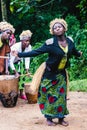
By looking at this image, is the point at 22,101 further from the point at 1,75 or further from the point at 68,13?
the point at 68,13

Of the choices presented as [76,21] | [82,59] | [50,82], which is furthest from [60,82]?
[76,21]

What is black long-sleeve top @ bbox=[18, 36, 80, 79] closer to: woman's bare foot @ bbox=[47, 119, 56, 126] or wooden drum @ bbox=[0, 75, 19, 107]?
woman's bare foot @ bbox=[47, 119, 56, 126]

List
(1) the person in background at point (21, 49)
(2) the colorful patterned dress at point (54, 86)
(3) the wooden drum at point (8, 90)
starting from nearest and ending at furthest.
A: (2) the colorful patterned dress at point (54, 86) < (3) the wooden drum at point (8, 90) < (1) the person in background at point (21, 49)

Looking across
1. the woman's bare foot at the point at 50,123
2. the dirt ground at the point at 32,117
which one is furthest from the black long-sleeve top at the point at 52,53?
the dirt ground at the point at 32,117

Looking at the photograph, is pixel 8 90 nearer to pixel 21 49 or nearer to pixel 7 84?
pixel 7 84

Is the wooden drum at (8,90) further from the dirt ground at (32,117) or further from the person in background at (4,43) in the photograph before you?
the person in background at (4,43)

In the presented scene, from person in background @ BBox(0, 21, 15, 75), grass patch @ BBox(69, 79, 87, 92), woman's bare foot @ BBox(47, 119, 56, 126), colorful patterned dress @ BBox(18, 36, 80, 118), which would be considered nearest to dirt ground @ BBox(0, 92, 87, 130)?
woman's bare foot @ BBox(47, 119, 56, 126)

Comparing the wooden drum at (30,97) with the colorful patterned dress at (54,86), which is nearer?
the colorful patterned dress at (54,86)

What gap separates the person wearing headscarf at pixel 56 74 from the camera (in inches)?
292

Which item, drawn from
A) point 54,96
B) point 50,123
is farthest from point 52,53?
point 50,123

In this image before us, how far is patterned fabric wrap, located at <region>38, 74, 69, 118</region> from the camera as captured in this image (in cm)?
755

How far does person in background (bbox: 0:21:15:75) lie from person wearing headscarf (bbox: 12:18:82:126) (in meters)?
2.01

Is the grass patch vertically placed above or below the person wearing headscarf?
below

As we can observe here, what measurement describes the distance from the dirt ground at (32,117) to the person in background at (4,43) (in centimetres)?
80
